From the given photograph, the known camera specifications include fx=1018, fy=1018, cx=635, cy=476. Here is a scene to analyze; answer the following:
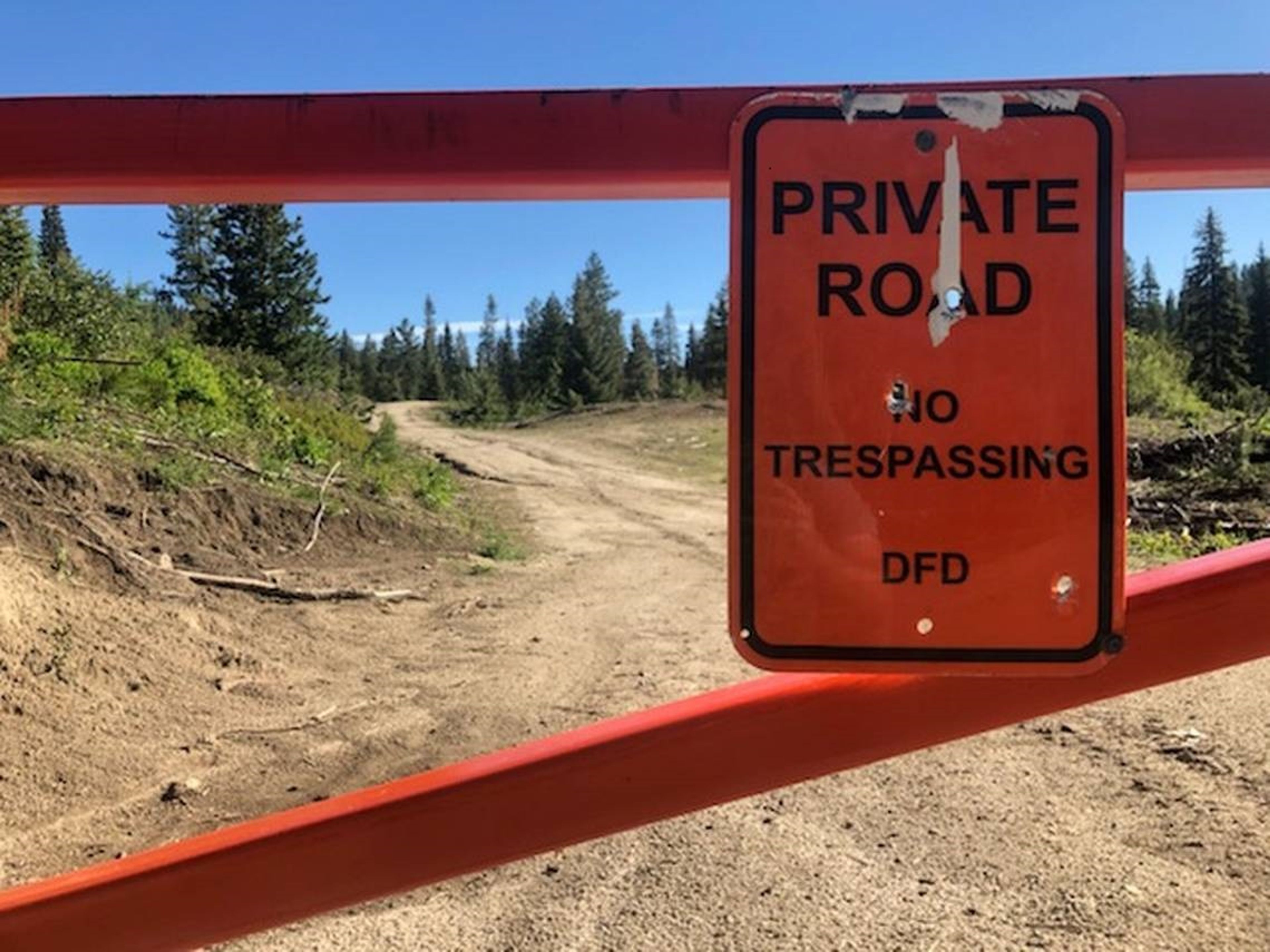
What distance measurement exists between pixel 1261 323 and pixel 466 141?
7526 cm

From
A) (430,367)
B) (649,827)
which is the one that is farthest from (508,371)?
(649,827)

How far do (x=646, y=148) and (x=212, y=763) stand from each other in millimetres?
3863

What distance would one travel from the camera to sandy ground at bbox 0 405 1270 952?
267 centimetres

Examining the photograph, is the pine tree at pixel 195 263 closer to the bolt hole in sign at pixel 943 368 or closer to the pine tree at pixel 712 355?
the pine tree at pixel 712 355

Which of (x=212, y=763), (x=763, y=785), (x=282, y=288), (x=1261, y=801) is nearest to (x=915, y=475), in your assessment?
(x=763, y=785)

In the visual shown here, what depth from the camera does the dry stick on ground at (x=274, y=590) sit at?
671 cm

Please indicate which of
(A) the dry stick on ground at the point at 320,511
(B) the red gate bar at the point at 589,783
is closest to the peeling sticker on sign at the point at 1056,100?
(B) the red gate bar at the point at 589,783

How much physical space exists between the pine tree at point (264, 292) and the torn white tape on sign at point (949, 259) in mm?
40804

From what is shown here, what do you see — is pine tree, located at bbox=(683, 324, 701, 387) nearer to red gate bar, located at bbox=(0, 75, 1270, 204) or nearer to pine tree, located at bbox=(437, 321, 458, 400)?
pine tree, located at bbox=(437, 321, 458, 400)

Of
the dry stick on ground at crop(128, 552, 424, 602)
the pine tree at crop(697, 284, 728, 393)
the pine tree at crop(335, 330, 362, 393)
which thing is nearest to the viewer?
the dry stick on ground at crop(128, 552, 424, 602)

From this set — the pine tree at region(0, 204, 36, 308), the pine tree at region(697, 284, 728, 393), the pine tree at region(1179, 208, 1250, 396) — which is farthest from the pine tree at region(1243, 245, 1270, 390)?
the pine tree at region(0, 204, 36, 308)

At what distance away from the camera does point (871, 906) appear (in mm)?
2740

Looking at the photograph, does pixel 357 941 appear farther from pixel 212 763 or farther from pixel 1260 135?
pixel 1260 135

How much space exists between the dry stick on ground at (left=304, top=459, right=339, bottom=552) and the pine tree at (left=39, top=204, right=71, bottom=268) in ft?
10.3
